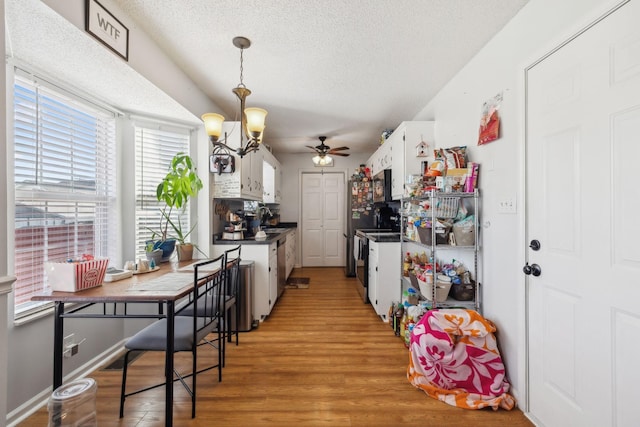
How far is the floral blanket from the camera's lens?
1.59 meters

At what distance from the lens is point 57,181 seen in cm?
180

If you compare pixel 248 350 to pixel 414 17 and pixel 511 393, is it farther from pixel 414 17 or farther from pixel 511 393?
pixel 414 17

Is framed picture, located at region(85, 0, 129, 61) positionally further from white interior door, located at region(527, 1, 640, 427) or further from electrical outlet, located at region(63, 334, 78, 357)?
white interior door, located at region(527, 1, 640, 427)

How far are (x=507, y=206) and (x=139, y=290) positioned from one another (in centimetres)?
230

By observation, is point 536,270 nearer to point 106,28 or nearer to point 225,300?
point 225,300

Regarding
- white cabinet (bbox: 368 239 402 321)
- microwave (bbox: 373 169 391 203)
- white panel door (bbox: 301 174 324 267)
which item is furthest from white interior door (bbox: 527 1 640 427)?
white panel door (bbox: 301 174 324 267)

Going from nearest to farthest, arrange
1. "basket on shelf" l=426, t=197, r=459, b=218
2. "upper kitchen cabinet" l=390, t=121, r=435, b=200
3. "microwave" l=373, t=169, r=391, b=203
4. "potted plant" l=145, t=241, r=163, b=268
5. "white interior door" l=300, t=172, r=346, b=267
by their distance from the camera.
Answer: "basket on shelf" l=426, t=197, r=459, b=218 → "potted plant" l=145, t=241, r=163, b=268 → "upper kitchen cabinet" l=390, t=121, r=435, b=200 → "microwave" l=373, t=169, r=391, b=203 → "white interior door" l=300, t=172, r=346, b=267

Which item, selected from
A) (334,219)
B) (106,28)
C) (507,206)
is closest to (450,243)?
(507,206)

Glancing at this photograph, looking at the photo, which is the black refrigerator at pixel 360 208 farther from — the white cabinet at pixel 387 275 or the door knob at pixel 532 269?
the door knob at pixel 532 269

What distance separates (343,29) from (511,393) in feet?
8.57

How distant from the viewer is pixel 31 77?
1.62 meters

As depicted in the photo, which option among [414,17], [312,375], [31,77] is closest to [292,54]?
[414,17]

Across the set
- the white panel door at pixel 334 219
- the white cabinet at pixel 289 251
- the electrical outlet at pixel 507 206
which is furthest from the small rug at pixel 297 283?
the electrical outlet at pixel 507 206

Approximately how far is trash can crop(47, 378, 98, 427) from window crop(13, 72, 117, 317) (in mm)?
807
